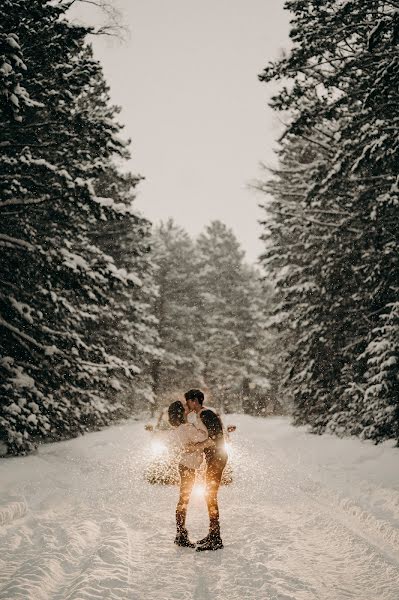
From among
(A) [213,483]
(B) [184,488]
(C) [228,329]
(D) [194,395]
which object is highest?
(C) [228,329]

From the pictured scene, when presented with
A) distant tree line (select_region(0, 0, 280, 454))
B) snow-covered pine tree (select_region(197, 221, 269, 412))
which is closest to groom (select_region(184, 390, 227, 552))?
distant tree line (select_region(0, 0, 280, 454))

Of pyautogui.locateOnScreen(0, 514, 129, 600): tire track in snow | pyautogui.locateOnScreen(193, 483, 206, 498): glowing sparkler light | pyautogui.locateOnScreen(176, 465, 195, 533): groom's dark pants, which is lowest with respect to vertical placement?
pyautogui.locateOnScreen(193, 483, 206, 498): glowing sparkler light

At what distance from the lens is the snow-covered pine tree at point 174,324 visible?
32.2 m

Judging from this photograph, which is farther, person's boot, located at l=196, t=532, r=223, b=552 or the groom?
the groom

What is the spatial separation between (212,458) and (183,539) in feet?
3.31

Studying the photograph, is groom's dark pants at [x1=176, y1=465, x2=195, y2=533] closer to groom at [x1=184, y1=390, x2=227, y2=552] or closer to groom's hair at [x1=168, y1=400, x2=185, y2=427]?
groom at [x1=184, y1=390, x2=227, y2=552]

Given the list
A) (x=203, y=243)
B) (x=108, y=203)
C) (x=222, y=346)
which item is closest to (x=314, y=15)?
(x=108, y=203)

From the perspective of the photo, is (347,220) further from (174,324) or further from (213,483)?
(174,324)

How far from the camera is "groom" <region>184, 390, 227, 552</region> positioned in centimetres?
536

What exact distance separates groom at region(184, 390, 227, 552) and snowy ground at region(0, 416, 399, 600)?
0.32 meters

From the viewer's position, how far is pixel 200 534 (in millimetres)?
5922

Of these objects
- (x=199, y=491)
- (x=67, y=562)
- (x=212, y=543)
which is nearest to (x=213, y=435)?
(x=212, y=543)

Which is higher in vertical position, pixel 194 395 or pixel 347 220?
pixel 347 220

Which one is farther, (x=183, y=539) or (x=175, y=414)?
(x=175, y=414)
